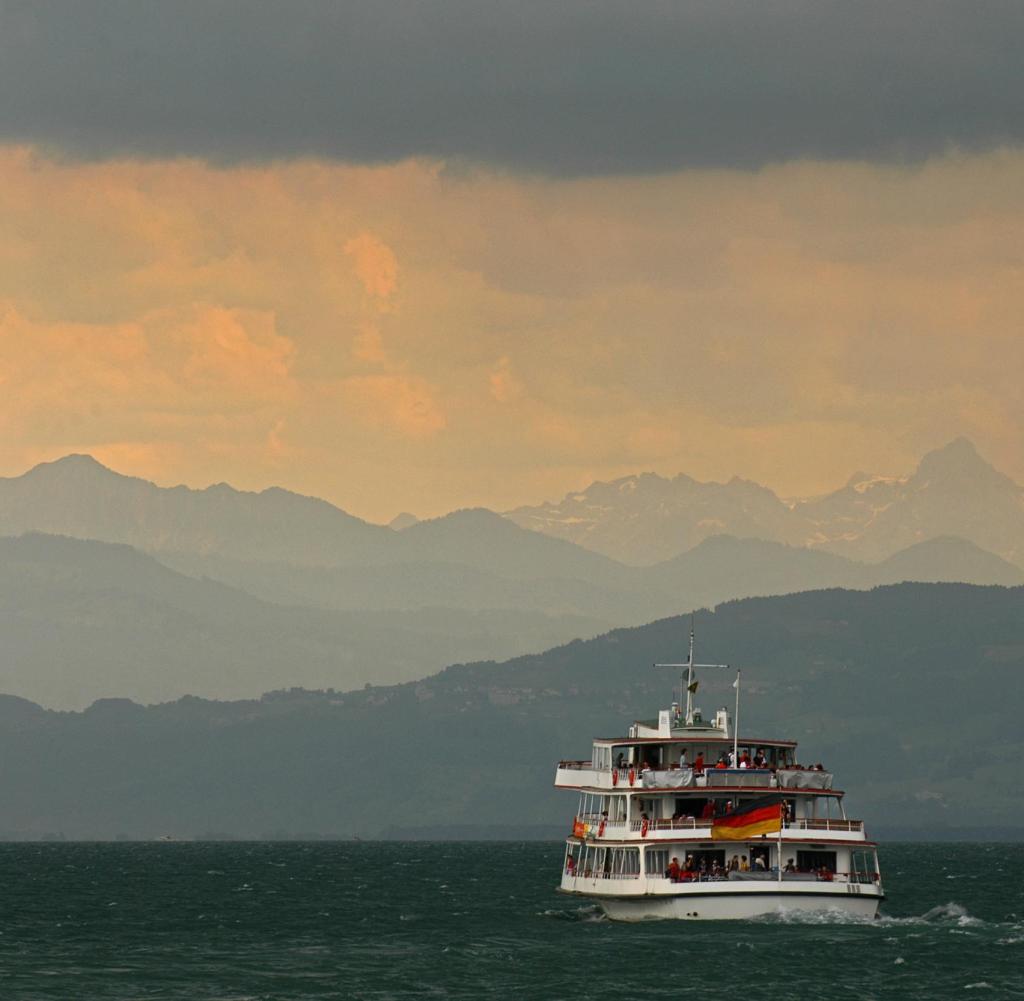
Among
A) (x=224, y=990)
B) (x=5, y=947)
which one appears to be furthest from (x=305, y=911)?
(x=224, y=990)

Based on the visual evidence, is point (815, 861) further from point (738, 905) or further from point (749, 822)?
point (738, 905)

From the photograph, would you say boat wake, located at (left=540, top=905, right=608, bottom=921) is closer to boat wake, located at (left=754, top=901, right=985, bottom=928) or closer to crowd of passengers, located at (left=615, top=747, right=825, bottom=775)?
crowd of passengers, located at (left=615, top=747, right=825, bottom=775)

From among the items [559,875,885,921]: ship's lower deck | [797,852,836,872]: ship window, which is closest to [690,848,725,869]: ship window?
[559,875,885,921]: ship's lower deck

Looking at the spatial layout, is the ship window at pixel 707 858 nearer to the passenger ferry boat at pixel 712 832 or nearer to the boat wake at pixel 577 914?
the passenger ferry boat at pixel 712 832

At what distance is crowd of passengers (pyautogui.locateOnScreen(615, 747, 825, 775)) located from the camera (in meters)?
133

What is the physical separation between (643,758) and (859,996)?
29.7 m

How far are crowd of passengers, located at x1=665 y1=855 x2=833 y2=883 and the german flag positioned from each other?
1.53 meters

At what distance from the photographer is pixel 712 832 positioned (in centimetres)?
12988

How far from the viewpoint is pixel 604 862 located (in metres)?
136

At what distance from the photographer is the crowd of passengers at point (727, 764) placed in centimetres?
13312

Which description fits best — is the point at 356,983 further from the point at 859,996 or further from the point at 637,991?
the point at 859,996

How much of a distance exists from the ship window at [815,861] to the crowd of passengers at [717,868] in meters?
0.13

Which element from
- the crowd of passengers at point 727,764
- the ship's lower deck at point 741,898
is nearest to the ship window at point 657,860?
the ship's lower deck at point 741,898

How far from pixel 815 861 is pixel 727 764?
6930mm
